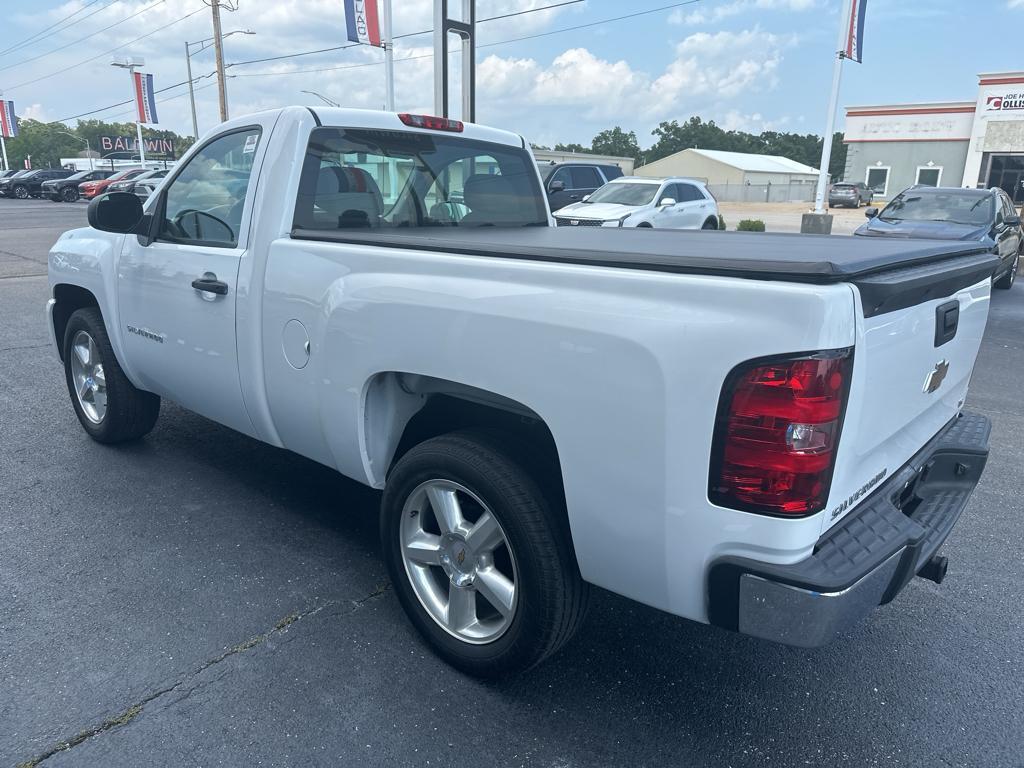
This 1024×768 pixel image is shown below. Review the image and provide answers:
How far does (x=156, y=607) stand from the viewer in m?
3.06

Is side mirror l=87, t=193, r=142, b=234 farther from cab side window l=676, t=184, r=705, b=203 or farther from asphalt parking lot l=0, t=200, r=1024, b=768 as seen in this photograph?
cab side window l=676, t=184, r=705, b=203

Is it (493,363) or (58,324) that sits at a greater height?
(493,363)

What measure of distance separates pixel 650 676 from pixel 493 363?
4.34 ft

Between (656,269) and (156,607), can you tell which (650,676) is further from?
(156,607)

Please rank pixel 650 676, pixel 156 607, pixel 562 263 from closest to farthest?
pixel 562 263 → pixel 650 676 → pixel 156 607

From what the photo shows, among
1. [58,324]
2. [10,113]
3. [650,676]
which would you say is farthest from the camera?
[10,113]

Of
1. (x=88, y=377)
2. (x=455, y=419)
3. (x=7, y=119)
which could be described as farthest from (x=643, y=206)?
(x=7, y=119)

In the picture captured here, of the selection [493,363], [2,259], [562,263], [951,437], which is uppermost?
[562,263]

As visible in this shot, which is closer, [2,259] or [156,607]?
[156,607]

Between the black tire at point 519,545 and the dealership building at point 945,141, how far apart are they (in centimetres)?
4181

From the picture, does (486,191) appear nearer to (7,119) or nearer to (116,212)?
(116,212)

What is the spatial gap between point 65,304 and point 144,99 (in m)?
49.3

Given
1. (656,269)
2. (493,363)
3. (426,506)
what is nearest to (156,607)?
(426,506)

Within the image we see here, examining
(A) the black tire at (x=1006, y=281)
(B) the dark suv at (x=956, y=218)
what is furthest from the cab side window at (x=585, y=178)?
(A) the black tire at (x=1006, y=281)
